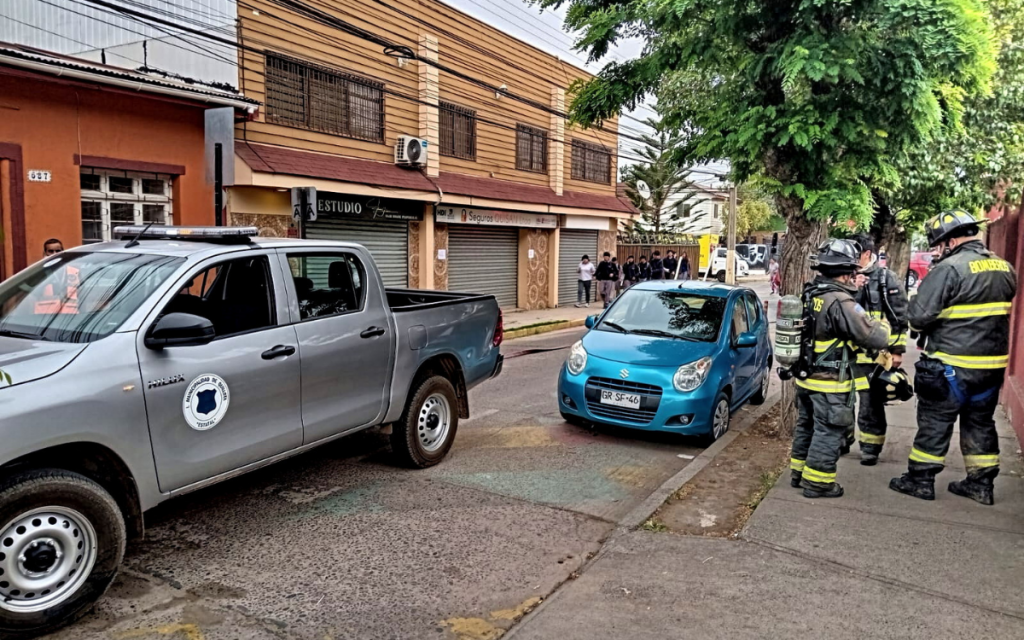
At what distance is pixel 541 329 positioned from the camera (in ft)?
55.4

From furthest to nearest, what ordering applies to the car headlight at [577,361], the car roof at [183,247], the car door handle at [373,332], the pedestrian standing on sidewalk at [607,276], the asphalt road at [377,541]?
1. the pedestrian standing on sidewalk at [607,276]
2. the car headlight at [577,361]
3. the car door handle at [373,332]
4. the car roof at [183,247]
5. the asphalt road at [377,541]

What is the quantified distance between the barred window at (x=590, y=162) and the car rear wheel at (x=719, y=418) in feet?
52.9

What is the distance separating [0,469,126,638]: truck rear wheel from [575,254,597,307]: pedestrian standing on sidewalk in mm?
18740

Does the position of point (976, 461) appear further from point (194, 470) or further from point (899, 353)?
point (194, 470)

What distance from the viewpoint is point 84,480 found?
3.49 m

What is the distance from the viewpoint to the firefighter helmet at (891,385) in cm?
580

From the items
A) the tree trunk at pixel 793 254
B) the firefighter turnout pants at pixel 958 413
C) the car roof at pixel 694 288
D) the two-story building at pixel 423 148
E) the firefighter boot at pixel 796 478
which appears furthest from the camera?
the two-story building at pixel 423 148

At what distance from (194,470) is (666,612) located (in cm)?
262

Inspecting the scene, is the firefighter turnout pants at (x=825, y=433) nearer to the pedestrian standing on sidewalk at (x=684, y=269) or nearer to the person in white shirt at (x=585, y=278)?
the person in white shirt at (x=585, y=278)

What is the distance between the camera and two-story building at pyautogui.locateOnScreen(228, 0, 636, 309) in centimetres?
1278

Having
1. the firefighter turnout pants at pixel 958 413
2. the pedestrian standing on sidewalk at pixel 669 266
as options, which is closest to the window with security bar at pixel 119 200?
the firefighter turnout pants at pixel 958 413

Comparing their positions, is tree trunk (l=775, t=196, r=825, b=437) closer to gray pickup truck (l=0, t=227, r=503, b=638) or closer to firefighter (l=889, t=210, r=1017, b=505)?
firefighter (l=889, t=210, r=1017, b=505)

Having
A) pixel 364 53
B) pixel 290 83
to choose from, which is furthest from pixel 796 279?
pixel 364 53

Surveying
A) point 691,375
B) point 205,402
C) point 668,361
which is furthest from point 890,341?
point 205,402
